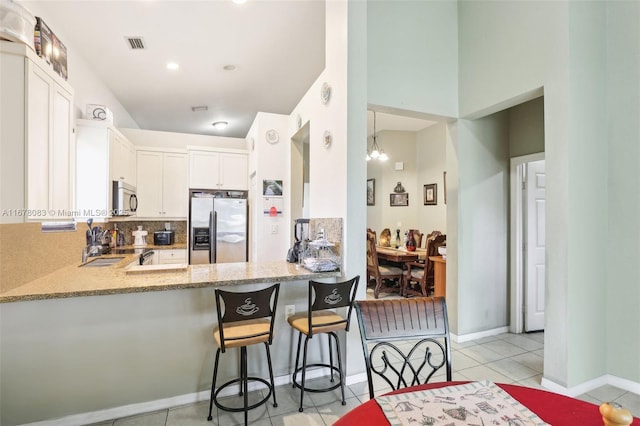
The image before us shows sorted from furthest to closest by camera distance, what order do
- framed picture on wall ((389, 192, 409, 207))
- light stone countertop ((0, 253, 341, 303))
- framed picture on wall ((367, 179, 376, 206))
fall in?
framed picture on wall ((367, 179, 376, 206)), framed picture on wall ((389, 192, 409, 207)), light stone countertop ((0, 253, 341, 303))

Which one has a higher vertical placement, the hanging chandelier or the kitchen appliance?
the hanging chandelier

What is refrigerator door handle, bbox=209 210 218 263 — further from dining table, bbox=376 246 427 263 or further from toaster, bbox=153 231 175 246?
dining table, bbox=376 246 427 263

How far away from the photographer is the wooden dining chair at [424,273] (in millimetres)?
4637

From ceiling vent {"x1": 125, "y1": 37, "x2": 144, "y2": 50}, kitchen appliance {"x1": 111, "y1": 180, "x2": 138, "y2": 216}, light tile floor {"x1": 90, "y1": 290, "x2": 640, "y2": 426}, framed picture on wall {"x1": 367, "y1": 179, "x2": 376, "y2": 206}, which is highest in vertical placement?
ceiling vent {"x1": 125, "y1": 37, "x2": 144, "y2": 50}

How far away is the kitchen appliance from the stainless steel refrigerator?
0.83 m

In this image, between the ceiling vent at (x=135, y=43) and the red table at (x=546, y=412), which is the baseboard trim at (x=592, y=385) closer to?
the red table at (x=546, y=412)

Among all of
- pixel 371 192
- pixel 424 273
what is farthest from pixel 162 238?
pixel 371 192

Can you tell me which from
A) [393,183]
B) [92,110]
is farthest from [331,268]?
[393,183]

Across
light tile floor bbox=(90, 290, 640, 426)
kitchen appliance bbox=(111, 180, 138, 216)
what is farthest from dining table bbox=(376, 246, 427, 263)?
kitchen appliance bbox=(111, 180, 138, 216)

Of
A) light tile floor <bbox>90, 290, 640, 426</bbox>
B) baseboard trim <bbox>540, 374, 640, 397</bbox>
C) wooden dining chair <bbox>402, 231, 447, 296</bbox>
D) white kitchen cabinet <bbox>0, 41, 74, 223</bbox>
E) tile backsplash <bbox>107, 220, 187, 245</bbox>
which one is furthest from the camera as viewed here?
tile backsplash <bbox>107, 220, 187, 245</bbox>

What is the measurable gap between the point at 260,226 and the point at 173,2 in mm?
2838

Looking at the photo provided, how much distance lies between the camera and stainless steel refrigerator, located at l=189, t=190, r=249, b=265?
495 centimetres

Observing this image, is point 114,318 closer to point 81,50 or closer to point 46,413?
point 46,413

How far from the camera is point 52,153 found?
2203 mm
